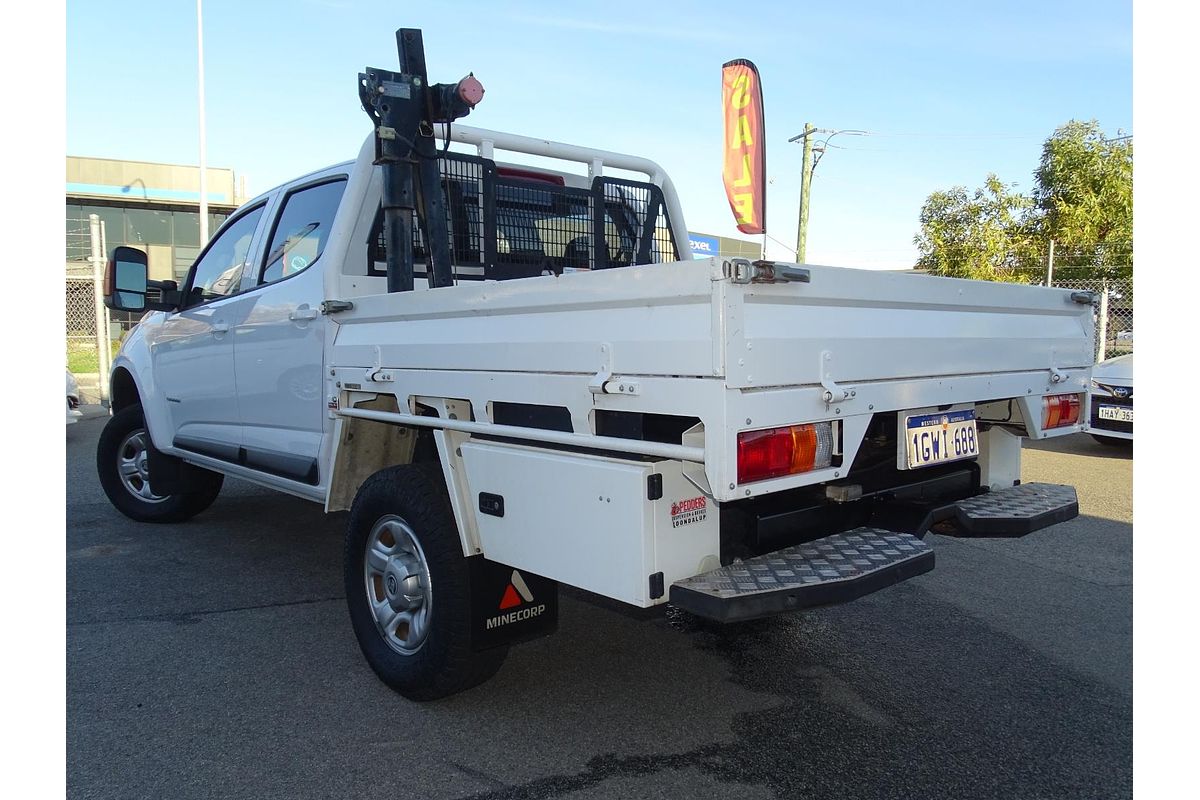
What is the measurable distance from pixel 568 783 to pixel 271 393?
2.66 meters

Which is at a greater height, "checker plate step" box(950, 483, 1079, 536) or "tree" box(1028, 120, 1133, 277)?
"tree" box(1028, 120, 1133, 277)

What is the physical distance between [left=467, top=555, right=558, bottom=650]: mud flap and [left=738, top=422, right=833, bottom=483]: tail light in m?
1.04

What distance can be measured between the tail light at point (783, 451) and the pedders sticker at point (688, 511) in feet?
0.83

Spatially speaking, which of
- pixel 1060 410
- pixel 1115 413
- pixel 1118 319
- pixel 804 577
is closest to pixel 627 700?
pixel 804 577

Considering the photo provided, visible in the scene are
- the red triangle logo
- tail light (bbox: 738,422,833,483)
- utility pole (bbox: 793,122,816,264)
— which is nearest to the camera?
Result: tail light (bbox: 738,422,833,483)

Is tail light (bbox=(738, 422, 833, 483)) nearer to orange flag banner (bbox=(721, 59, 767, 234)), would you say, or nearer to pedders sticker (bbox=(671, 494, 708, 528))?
pedders sticker (bbox=(671, 494, 708, 528))

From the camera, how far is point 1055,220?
16016 millimetres

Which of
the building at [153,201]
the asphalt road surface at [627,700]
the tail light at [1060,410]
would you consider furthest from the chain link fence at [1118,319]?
the building at [153,201]

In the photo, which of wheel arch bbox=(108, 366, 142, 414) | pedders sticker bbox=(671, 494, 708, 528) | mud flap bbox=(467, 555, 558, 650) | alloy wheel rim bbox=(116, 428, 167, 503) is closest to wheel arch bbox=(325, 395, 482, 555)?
mud flap bbox=(467, 555, 558, 650)

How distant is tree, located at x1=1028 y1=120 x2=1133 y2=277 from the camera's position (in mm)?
15109

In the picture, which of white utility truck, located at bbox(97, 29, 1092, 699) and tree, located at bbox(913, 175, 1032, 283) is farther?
tree, located at bbox(913, 175, 1032, 283)

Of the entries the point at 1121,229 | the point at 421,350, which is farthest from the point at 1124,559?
the point at 1121,229

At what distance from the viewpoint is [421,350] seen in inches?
131

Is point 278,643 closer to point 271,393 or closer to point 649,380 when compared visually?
point 271,393
